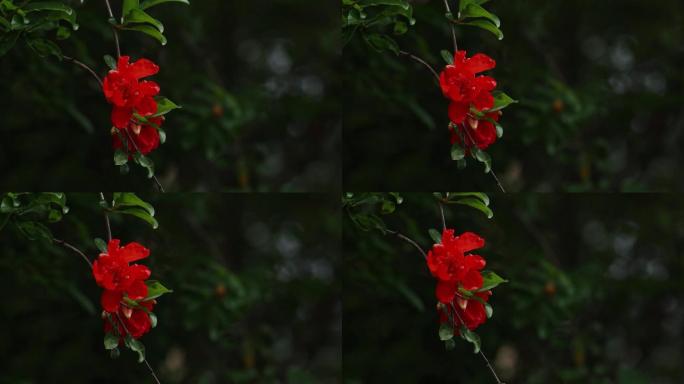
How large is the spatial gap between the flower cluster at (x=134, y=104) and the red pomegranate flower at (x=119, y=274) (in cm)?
32

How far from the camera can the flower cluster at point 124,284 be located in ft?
12.2

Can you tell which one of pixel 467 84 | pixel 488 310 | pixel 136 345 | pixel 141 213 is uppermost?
pixel 467 84

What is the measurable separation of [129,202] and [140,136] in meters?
0.21

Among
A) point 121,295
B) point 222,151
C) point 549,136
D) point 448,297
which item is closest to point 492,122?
point 549,136

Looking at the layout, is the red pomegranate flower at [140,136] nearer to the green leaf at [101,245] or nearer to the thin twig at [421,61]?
the green leaf at [101,245]

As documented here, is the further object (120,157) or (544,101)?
(544,101)

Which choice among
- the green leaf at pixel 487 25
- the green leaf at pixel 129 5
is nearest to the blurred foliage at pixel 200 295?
the green leaf at pixel 129 5

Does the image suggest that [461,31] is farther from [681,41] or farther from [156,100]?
[156,100]

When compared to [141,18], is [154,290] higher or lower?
lower

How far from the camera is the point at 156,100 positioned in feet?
12.4

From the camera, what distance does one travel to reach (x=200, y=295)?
3.87 metres

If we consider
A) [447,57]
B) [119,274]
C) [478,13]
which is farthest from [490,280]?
[119,274]

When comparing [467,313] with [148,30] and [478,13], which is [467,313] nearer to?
[478,13]

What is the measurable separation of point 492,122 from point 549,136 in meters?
0.22
